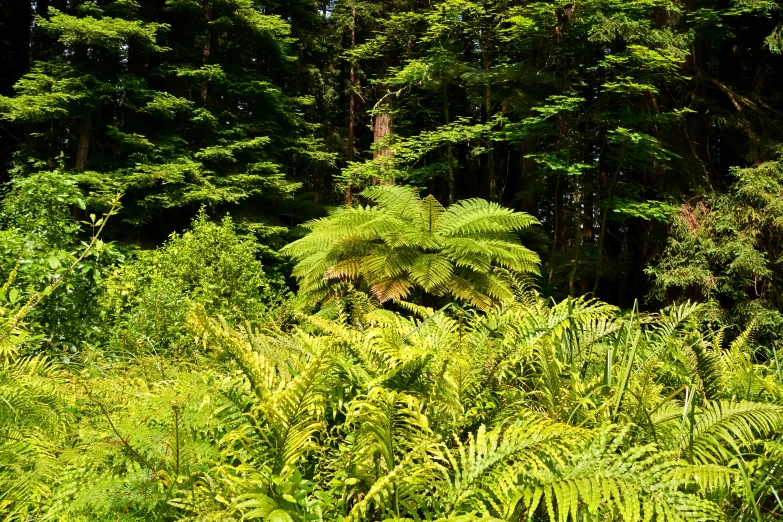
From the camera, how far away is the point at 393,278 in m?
4.73

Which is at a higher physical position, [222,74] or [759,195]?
[222,74]

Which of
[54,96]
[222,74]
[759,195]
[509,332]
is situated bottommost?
[509,332]

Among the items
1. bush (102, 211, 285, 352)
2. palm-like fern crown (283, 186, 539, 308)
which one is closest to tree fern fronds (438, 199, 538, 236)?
palm-like fern crown (283, 186, 539, 308)

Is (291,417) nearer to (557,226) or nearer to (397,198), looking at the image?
(397,198)

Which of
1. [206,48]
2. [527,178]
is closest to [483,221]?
[527,178]

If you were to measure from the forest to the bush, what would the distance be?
0.03 m

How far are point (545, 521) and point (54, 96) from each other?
25.7ft

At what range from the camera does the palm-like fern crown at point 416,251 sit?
4730 millimetres

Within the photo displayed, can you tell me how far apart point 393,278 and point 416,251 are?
0.44 meters

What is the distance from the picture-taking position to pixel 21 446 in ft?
3.72

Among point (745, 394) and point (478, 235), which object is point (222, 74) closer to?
point (478, 235)

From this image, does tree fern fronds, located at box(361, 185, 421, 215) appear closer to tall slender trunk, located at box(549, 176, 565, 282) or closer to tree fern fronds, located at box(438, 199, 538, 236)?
tree fern fronds, located at box(438, 199, 538, 236)

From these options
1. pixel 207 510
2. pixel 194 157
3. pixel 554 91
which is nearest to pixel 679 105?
pixel 554 91

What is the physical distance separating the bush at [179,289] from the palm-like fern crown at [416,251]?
2.23ft
